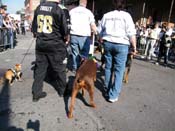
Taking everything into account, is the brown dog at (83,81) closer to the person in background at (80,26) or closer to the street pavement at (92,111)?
the street pavement at (92,111)

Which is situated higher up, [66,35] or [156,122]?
[66,35]

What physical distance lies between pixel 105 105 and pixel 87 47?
2079mm

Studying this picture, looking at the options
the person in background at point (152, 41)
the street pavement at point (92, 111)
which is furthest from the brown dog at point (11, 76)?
the person in background at point (152, 41)

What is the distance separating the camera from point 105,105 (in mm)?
4695

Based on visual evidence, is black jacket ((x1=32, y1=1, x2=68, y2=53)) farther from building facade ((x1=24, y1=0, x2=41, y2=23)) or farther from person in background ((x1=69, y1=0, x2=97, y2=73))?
building facade ((x1=24, y1=0, x2=41, y2=23))

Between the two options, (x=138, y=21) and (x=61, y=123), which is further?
(x=138, y=21)

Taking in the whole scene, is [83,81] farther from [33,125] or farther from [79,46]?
[79,46]

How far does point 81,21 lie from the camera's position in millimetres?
5883

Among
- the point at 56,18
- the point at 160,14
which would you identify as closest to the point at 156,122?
the point at 56,18

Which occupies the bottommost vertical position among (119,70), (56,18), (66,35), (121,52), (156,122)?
(156,122)

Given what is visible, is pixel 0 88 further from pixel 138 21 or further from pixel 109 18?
pixel 138 21

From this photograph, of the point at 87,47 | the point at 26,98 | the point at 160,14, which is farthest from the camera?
the point at 160,14

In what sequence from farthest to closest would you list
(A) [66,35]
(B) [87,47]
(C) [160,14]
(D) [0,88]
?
(C) [160,14] < (B) [87,47] < (D) [0,88] < (A) [66,35]

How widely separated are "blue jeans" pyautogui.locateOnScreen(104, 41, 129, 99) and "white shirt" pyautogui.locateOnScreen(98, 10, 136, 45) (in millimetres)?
123
